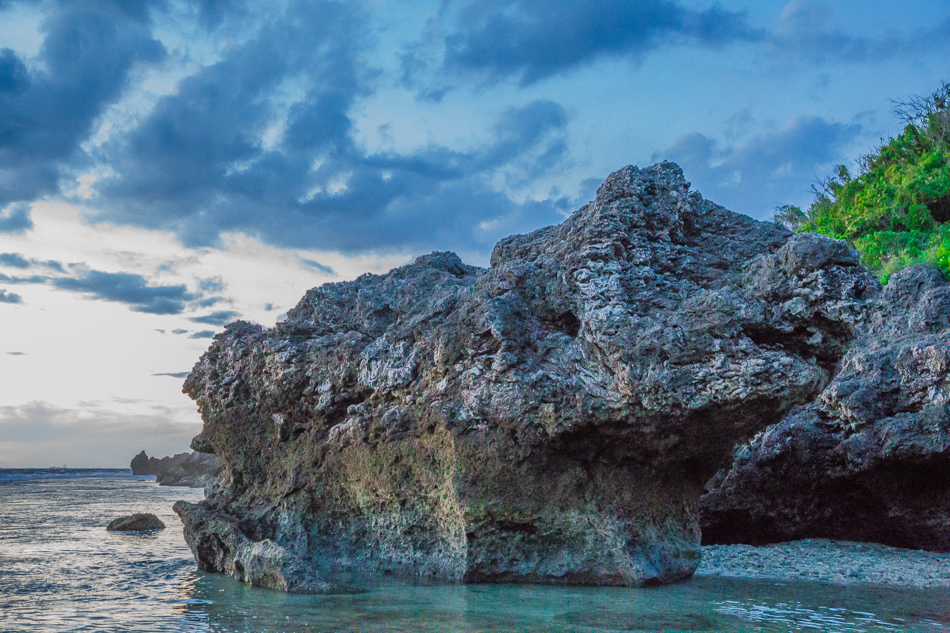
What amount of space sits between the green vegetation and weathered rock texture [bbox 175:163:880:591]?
12649 mm

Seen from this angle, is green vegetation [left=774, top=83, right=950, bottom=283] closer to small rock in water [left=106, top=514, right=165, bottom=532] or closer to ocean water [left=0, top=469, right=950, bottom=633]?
ocean water [left=0, top=469, right=950, bottom=633]

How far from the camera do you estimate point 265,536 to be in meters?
11.5

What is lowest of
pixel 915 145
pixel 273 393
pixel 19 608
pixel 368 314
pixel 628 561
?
pixel 19 608

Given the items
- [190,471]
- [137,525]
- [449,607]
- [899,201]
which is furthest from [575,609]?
[190,471]

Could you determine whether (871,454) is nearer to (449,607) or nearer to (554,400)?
(554,400)

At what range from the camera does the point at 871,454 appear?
41.6 feet

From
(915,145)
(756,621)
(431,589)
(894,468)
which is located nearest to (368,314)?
(431,589)

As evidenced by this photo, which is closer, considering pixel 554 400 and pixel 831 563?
pixel 554 400

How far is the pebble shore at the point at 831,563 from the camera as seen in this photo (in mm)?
10539

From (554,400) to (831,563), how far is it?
21.3 feet

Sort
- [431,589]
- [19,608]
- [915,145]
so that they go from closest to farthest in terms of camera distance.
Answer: [19,608]
[431,589]
[915,145]

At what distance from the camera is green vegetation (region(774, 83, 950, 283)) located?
73.9 feet

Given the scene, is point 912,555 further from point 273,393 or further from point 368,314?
point 273,393

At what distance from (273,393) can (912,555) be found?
12.5m
